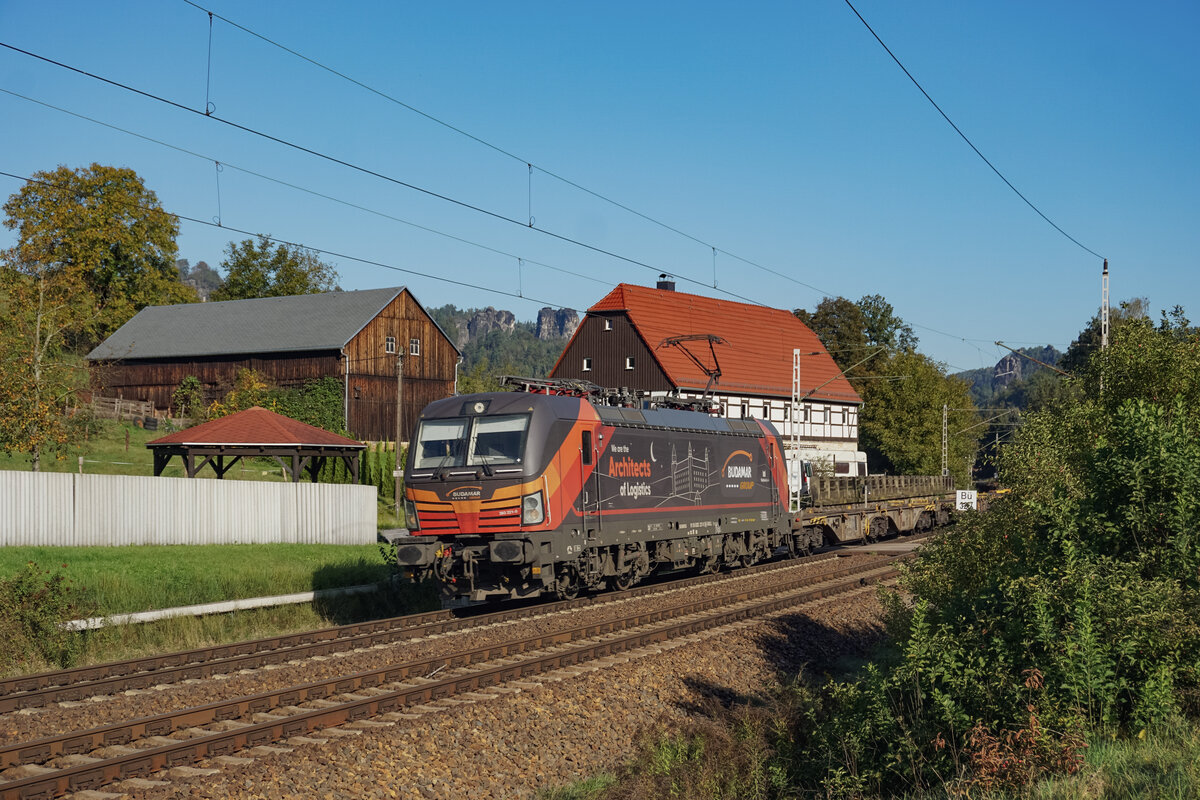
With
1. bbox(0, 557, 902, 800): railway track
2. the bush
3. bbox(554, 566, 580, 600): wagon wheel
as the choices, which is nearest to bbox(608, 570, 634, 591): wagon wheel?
bbox(554, 566, 580, 600): wagon wheel

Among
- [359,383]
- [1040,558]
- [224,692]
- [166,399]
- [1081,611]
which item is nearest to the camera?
[1081,611]

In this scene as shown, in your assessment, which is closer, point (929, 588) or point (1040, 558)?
point (1040, 558)

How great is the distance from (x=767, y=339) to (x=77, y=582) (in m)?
47.5

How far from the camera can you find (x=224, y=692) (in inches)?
471

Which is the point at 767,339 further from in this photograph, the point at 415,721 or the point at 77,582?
the point at 415,721

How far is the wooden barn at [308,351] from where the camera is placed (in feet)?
175

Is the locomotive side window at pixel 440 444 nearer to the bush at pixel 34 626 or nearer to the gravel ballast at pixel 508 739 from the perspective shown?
the gravel ballast at pixel 508 739

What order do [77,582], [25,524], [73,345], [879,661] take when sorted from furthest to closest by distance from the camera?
1. [73,345]
2. [25,524]
3. [77,582]
4. [879,661]

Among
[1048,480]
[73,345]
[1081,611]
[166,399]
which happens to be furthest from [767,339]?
[1081,611]

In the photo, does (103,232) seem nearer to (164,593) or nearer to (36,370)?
(36,370)

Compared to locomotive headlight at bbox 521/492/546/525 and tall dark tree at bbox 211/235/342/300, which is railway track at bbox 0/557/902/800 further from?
tall dark tree at bbox 211/235/342/300

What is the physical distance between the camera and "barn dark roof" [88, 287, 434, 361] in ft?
178

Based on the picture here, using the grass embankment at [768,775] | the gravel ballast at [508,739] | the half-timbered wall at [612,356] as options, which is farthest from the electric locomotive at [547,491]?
the half-timbered wall at [612,356]

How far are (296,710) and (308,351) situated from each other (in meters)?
44.3
